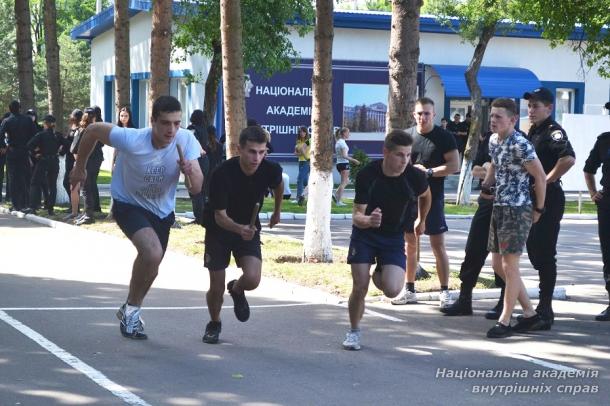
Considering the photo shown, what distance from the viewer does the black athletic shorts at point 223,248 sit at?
8.80 meters

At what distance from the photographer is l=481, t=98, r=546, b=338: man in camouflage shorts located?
30.1 feet

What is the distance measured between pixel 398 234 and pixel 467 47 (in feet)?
94.3

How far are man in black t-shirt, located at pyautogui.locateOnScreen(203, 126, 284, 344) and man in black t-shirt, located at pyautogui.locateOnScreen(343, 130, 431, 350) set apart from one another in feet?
2.31

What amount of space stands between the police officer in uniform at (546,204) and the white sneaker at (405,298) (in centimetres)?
155

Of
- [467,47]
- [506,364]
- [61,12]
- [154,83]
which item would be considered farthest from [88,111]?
[61,12]

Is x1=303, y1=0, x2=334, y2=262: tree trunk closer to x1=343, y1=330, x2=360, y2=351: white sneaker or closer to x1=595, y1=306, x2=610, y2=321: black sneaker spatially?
x1=595, y1=306, x2=610, y2=321: black sneaker

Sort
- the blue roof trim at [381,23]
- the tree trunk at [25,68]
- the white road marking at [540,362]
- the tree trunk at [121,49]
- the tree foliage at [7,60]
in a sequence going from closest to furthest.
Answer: the white road marking at [540,362] < the tree trunk at [121,49] < the tree trunk at [25,68] < the blue roof trim at [381,23] < the tree foliage at [7,60]

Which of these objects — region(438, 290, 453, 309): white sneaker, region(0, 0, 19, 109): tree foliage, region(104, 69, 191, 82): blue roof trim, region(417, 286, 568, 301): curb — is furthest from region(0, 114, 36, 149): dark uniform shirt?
region(0, 0, 19, 109): tree foliage

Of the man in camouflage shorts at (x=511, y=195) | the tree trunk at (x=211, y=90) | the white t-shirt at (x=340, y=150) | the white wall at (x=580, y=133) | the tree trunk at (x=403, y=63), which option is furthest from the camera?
the tree trunk at (x=211, y=90)

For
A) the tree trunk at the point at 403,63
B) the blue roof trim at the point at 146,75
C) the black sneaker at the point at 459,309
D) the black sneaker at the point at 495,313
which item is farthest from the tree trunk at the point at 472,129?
the black sneaker at the point at 495,313

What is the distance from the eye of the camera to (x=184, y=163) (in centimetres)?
866

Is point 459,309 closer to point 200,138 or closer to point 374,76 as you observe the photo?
point 200,138

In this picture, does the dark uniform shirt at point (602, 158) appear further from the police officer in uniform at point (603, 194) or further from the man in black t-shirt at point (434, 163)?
the man in black t-shirt at point (434, 163)

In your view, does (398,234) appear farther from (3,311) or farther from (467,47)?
(467,47)
